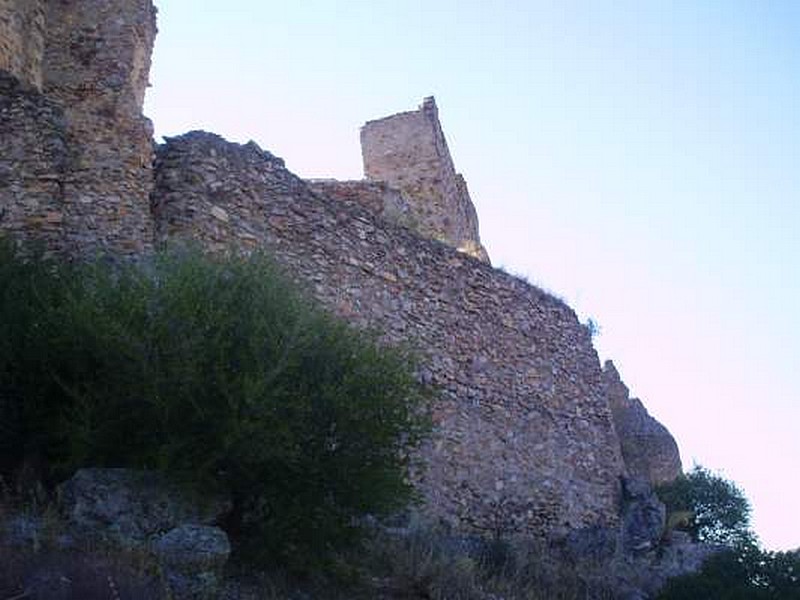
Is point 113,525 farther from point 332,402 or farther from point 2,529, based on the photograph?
point 332,402

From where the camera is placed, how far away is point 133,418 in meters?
7.10

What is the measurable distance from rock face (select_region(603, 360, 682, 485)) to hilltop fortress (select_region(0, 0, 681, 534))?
107 inches

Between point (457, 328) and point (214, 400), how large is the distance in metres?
5.99

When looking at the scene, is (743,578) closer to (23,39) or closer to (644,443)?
(644,443)

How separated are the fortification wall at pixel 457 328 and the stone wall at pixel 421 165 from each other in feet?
11.8

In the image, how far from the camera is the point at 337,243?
11344mm

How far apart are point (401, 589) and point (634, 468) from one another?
10.1m

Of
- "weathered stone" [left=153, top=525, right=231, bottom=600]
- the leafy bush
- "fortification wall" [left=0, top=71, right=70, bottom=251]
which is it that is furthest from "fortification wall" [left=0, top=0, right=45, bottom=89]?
"weathered stone" [left=153, top=525, right=231, bottom=600]

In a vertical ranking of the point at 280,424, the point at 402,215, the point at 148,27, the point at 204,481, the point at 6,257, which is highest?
the point at 148,27

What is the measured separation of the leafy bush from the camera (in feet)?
22.9

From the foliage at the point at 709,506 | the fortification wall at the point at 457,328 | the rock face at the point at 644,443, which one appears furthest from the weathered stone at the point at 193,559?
the rock face at the point at 644,443

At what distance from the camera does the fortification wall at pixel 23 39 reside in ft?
35.2

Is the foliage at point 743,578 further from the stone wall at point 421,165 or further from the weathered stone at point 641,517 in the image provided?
the stone wall at point 421,165

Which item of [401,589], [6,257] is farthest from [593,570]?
[6,257]
